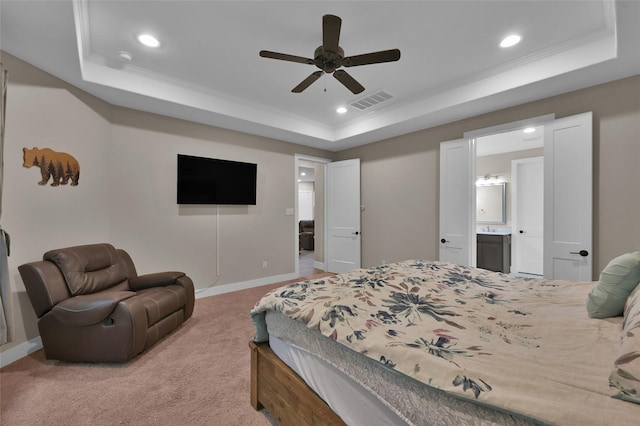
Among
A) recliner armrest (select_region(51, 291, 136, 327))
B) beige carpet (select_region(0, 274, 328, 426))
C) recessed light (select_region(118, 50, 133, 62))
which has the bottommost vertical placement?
beige carpet (select_region(0, 274, 328, 426))

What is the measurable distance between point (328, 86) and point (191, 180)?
2331 millimetres

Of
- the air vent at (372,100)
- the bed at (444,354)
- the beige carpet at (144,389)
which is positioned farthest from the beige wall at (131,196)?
the bed at (444,354)

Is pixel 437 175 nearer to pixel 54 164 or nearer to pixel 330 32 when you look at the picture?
pixel 330 32

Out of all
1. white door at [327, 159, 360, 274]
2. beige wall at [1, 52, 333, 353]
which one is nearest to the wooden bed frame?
beige wall at [1, 52, 333, 353]

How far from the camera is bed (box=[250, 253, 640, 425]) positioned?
743mm

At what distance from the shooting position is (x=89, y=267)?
102 inches

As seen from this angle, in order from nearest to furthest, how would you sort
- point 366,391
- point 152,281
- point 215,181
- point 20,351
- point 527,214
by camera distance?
point 366,391 < point 20,351 < point 152,281 < point 215,181 < point 527,214

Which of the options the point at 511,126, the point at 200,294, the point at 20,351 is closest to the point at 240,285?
the point at 200,294

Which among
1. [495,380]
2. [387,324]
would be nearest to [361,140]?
[387,324]

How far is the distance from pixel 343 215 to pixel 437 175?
6.42ft

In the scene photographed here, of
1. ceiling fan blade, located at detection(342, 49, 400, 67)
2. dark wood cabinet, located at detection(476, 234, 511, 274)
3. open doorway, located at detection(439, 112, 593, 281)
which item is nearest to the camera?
ceiling fan blade, located at detection(342, 49, 400, 67)

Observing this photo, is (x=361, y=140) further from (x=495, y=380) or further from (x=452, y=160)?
(x=495, y=380)

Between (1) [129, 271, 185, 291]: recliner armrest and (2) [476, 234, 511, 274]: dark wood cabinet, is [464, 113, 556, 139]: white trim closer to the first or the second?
(2) [476, 234, 511, 274]: dark wood cabinet

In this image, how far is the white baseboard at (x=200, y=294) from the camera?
2215 mm
